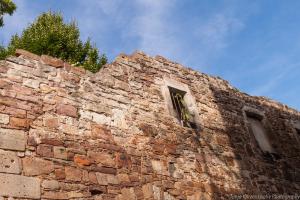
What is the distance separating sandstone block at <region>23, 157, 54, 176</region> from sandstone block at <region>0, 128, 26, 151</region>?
0.55 ft

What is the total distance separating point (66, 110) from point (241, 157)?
3623 mm

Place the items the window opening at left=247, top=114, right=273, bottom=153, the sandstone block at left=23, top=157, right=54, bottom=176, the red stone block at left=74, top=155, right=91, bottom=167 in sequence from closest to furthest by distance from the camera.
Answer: the sandstone block at left=23, top=157, right=54, bottom=176 → the red stone block at left=74, top=155, right=91, bottom=167 → the window opening at left=247, top=114, right=273, bottom=153

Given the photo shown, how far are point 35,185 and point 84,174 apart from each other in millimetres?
651

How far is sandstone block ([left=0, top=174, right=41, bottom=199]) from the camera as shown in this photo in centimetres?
362

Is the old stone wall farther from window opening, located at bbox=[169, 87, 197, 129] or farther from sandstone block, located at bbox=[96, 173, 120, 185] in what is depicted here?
window opening, located at bbox=[169, 87, 197, 129]

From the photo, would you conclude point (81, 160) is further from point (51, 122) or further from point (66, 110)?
point (66, 110)

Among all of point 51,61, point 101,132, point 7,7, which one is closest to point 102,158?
point 101,132

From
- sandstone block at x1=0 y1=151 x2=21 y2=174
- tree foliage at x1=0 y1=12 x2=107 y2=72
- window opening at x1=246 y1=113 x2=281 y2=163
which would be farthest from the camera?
tree foliage at x1=0 y1=12 x2=107 y2=72

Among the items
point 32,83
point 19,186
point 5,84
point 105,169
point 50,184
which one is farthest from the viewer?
point 32,83

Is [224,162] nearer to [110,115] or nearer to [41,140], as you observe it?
[110,115]

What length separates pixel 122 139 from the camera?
5086mm

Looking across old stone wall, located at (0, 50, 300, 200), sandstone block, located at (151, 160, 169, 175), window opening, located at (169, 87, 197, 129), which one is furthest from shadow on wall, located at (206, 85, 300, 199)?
sandstone block, located at (151, 160, 169, 175)

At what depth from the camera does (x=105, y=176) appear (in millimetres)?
4500

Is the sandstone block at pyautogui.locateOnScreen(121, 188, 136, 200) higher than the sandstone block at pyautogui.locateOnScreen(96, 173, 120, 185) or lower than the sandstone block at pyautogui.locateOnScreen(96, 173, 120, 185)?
lower
